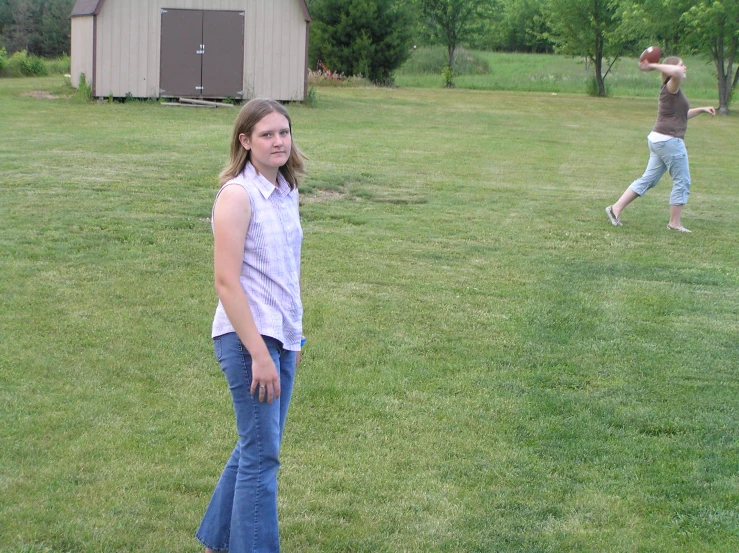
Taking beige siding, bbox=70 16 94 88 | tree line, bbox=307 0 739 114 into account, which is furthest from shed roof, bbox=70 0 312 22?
tree line, bbox=307 0 739 114

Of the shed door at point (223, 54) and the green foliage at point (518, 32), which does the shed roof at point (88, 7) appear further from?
the green foliage at point (518, 32)

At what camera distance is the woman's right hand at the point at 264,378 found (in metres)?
2.92

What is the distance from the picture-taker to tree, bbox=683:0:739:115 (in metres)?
31.5

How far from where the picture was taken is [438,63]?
190ft

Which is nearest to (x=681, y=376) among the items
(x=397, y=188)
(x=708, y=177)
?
(x=397, y=188)

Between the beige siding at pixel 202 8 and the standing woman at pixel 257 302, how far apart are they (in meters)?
21.3

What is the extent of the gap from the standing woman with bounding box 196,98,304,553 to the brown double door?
70.9 feet

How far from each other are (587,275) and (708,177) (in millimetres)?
8366

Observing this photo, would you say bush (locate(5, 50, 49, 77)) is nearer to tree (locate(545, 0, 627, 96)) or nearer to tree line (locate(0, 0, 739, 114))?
tree line (locate(0, 0, 739, 114))

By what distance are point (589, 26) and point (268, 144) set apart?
144 feet

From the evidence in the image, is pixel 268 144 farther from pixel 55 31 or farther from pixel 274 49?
pixel 55 31

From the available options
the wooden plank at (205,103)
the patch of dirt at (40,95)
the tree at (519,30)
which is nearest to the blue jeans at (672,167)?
the wooden plank at (205,103)

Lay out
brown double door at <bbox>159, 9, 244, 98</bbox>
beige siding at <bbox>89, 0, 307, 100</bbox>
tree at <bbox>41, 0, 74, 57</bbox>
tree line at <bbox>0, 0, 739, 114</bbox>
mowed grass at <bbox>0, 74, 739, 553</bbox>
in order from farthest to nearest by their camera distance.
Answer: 1. tree at <bbox>41, 0, 74, 57</bbox>
2. tree line at <bbox>0, 0, 739, 114</bbox>
3. brown double door at <bbox>159, 9, 244, 98</bbox>
4. beige siding at <bbox>89, 0, 307, 100</bbox>
5. mowed grass at <bbox>0, 74, 739, 553</bbox>

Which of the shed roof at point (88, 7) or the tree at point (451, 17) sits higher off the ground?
the tree at point (451, 17)
